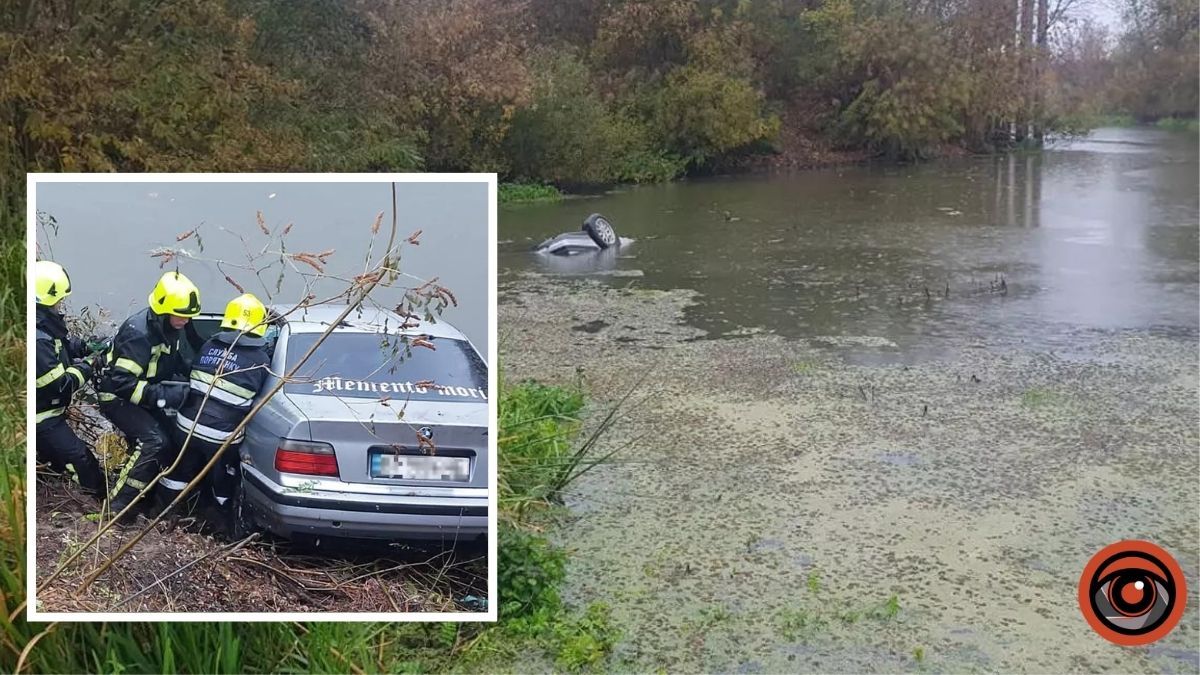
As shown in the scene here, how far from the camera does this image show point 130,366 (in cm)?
185

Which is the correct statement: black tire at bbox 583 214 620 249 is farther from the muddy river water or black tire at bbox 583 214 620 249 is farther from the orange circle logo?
the orange circle logo

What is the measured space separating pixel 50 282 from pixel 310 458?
50 cm

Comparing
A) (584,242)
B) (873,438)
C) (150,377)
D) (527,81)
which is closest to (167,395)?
(150,377)

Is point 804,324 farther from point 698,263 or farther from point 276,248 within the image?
point 276,248

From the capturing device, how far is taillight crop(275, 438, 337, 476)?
1767mm

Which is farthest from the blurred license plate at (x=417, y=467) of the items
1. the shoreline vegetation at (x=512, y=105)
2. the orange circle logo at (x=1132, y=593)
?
the orange circle logo at (x=1132, y=593)

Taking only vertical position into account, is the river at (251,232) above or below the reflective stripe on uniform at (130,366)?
above

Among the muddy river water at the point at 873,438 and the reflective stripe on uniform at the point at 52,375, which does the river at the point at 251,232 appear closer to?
the reflective stripe on uniform at the point at 52,375

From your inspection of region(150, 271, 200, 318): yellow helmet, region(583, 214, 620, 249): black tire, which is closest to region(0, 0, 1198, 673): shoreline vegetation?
region(150, 271, 200, 318): yellow helmet

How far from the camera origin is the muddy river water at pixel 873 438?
9.11 ft

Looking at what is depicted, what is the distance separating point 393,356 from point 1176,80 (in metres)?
29.4

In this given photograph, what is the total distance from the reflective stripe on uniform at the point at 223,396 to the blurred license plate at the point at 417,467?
0.78ft

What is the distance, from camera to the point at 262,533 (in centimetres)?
186

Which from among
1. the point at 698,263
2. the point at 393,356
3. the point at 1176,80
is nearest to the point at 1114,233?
the point at 698,263
